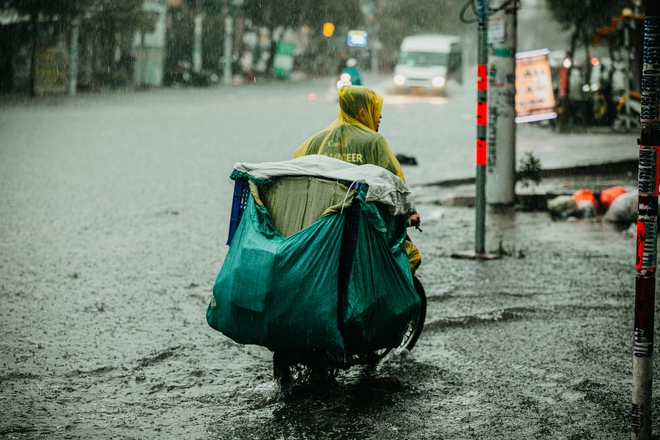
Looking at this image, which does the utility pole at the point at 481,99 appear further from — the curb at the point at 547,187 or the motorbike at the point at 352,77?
the motorbike at the point at 352,77

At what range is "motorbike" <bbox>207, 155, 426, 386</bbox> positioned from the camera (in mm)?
4250

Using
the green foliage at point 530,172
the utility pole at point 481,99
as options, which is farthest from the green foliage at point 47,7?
the utility pole at point 481,99

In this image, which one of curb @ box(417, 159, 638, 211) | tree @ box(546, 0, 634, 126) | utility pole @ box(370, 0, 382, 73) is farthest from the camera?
utility pole @ box(370, 0, 382, 73)

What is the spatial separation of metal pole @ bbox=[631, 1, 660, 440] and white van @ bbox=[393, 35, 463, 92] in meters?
36.7

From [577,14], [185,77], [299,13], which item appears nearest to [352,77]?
[577,14]

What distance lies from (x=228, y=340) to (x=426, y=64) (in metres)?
37.3

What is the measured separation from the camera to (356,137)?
509 centimetres

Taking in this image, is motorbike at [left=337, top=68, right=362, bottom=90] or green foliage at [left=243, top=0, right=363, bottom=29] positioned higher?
green foliage at [left=243, top=0, right=363, bottom=29]

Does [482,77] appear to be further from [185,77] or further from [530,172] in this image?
[185,77]

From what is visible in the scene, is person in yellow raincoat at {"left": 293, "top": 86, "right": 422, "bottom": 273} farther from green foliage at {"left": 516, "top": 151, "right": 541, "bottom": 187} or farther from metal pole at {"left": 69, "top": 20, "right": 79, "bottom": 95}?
metal pole at {"left": 69, "top": 20, "right": 79, "bottom": 95}

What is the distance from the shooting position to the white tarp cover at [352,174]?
439 centimetres

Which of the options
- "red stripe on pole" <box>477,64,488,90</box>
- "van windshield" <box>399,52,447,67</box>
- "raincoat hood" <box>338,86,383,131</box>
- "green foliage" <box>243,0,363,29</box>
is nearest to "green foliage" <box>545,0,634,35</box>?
"van windshield" <box>399,52,447,67</box>

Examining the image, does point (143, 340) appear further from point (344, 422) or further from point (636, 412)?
point (636, 412)

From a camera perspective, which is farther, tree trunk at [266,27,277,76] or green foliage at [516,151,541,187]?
tree trunk at [266,27,277,76]
